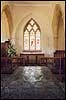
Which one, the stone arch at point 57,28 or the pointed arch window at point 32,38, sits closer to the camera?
the stone arch at point 57,28

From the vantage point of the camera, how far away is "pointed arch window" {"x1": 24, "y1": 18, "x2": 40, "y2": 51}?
17.1m

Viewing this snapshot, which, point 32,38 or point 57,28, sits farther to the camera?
point 32,38

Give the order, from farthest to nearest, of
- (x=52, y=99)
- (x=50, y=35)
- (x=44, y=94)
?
(x=50, y=35) → (x=44, y=94) → (x=52, y=99)

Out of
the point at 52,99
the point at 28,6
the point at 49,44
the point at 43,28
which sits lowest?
the point at 52,99

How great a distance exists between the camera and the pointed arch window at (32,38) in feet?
56.2

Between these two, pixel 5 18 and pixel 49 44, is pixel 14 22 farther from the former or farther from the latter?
pixel 49 44

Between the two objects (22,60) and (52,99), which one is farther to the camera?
(22,60)

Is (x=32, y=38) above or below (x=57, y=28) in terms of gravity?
below

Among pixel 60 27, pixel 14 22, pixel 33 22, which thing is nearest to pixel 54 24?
pixel 60 27

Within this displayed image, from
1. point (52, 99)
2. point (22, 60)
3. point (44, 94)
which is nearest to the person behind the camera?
point (52, 99)

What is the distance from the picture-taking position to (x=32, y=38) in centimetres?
1736

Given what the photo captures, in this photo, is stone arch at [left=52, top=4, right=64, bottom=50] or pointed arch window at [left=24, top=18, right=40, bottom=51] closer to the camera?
stone arch at [left=52, top=4, right=64, bottom=50]

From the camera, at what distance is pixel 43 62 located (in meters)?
15.8

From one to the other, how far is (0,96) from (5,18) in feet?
37.6
